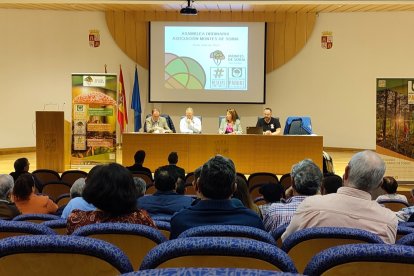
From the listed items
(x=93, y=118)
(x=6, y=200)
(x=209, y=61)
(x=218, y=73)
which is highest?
(x=209, y=61)

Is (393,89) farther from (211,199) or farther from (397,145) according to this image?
(211,199)

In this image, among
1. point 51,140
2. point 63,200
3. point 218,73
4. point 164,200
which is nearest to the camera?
point 164,200

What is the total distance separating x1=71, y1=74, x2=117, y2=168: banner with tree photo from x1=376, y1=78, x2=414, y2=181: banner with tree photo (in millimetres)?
4350

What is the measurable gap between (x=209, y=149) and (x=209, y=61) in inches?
151

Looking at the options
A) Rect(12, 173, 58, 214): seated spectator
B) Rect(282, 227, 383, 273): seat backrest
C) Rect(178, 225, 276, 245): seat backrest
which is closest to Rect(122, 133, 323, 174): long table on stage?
Rect(12, 173, 58, 214): seated spectator

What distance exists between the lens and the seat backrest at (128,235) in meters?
1.74

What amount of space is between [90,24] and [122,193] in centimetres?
1137

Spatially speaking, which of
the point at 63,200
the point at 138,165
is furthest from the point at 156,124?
the point at 63,200

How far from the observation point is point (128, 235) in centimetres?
177

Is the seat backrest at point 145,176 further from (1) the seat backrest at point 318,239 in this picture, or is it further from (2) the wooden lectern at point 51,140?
(1) the seat backrest at point 318,239

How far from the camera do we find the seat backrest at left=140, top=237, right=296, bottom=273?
3.92 feet

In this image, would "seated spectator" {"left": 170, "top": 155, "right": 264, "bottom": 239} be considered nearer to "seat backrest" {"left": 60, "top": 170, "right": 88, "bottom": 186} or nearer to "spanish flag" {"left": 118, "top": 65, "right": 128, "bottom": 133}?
"seat backrest" {"left": 60, "top": 170, "right": 88, "bottom": 186}

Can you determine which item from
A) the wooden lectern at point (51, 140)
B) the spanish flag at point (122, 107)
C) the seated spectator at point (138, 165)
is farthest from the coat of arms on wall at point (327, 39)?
the seated spectator at point (138, 165)

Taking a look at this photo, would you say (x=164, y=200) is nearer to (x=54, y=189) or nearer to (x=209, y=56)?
(x=54, y=189)
